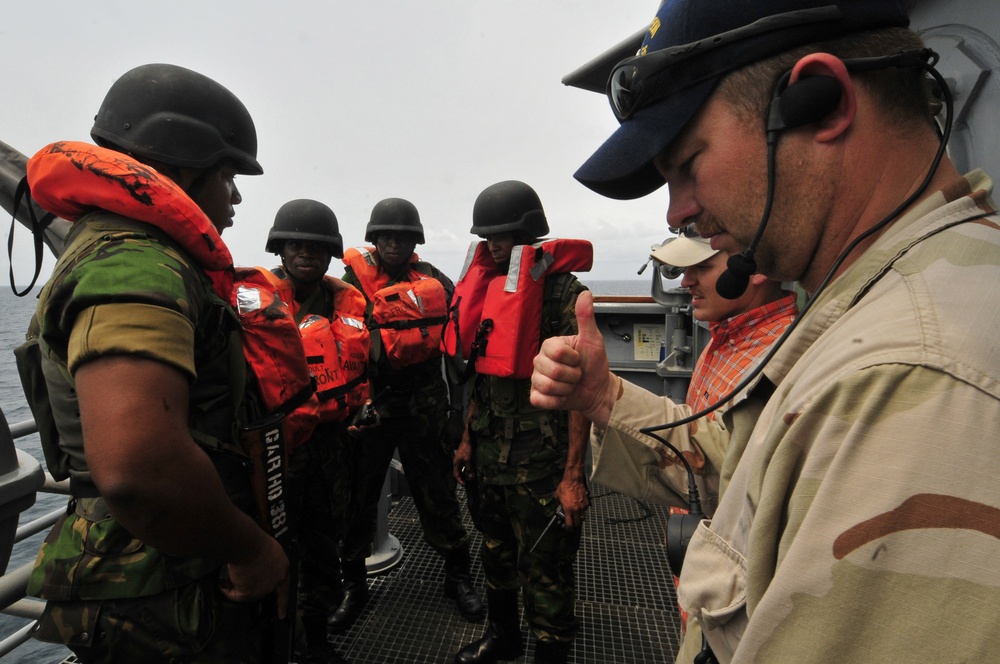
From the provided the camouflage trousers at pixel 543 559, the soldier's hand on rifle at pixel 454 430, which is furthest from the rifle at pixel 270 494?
the soldier's hand on rifle at pixel 454 430

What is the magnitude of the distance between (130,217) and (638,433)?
1412 mm

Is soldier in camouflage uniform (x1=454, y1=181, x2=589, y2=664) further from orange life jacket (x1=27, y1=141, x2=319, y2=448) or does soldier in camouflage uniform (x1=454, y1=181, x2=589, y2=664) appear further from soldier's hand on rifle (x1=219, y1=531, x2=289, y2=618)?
orange life jacket (x1=27, y1=141, x2=319, y2=448)

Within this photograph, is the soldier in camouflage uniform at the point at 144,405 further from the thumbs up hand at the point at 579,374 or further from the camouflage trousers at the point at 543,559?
the camouflage trousers at the point at 543,559

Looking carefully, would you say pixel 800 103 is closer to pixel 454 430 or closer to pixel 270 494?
pixel 270 494

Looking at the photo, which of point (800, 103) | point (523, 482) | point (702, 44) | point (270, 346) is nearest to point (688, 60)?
point (702, 44)

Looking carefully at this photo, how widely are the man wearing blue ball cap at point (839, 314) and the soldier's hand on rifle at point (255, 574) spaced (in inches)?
44.5

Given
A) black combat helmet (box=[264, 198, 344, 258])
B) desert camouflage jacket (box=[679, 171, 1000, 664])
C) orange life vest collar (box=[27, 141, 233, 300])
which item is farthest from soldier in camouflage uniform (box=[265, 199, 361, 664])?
desert camouflage jacket (box=[679, 171, 1000, 664])

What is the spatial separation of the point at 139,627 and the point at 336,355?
1.56 m

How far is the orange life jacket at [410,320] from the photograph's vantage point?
3.22m

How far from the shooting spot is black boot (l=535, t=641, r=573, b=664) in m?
2.47

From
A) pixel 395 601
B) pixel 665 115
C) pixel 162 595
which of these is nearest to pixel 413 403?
pixel 395 601

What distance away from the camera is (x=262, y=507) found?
5.15ft

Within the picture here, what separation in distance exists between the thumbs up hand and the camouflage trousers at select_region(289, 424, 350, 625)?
6.00 feet

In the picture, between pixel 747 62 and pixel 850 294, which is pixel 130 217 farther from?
pixel 850 294
